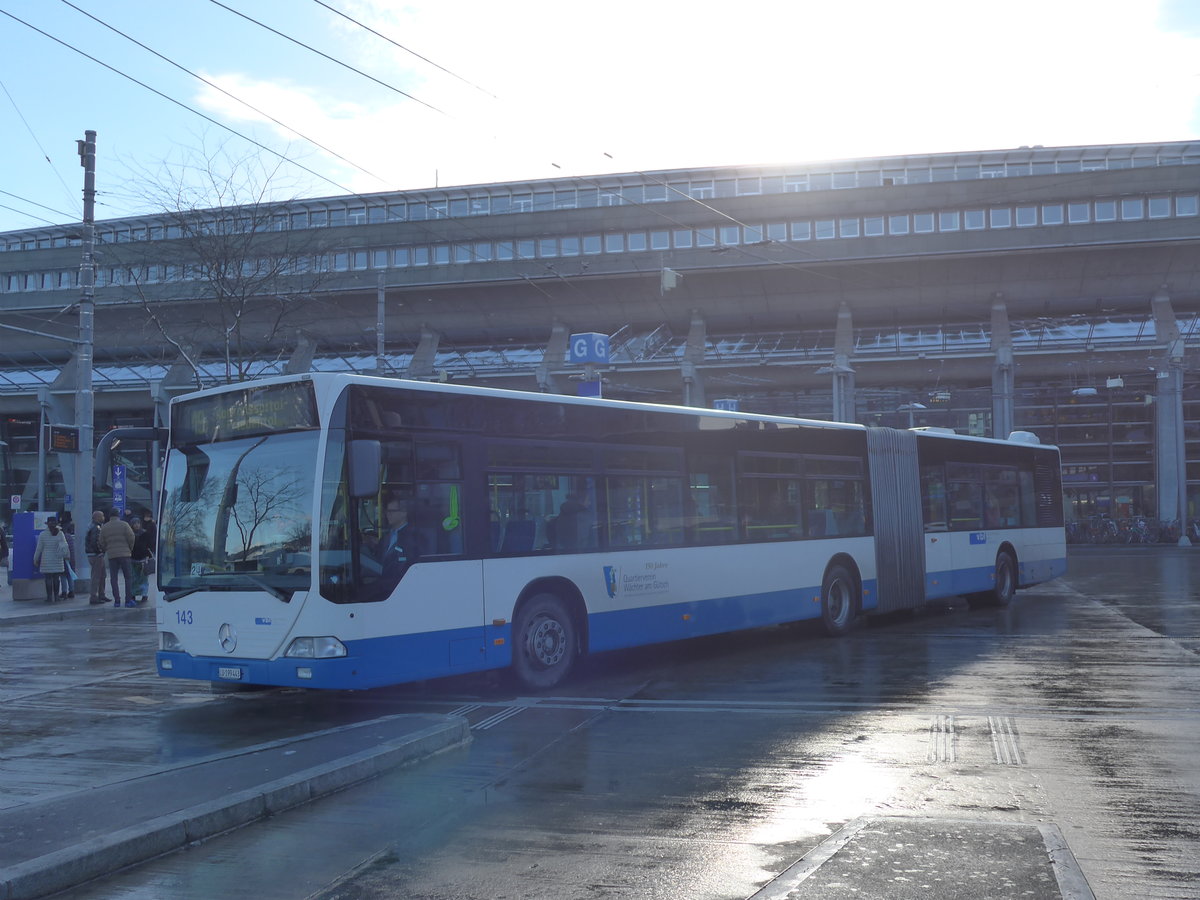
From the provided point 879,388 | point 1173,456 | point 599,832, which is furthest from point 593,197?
point 599,832

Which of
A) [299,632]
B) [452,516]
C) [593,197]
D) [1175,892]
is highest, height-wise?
[593,197]

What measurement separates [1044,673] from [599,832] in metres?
7.42

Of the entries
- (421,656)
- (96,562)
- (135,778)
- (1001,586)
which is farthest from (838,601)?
(96,562)

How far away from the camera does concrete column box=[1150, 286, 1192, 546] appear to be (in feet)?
139

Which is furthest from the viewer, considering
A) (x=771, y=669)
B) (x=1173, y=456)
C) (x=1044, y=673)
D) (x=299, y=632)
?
(x=1173, y=456)

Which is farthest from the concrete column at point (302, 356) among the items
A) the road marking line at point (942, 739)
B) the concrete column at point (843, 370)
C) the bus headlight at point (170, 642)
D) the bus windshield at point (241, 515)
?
the road marking line at point (942, 739)

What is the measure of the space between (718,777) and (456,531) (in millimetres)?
3815

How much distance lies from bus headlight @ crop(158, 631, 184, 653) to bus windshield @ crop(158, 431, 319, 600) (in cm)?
40

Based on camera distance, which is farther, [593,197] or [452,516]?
[593,197]

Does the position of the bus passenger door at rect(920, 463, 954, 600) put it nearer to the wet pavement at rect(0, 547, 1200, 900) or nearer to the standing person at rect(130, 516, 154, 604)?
the wet pavement at rect(0, 547, 1200, 900)

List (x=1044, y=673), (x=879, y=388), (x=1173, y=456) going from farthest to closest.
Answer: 1. (x=879, y=388)
2. (x=1173, y=456)
3. (x=1044, y=673)

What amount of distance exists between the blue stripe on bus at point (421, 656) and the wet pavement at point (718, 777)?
0.44 meters

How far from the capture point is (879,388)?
46938mm

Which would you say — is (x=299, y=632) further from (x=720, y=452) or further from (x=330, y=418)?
(x=720, y=452)
